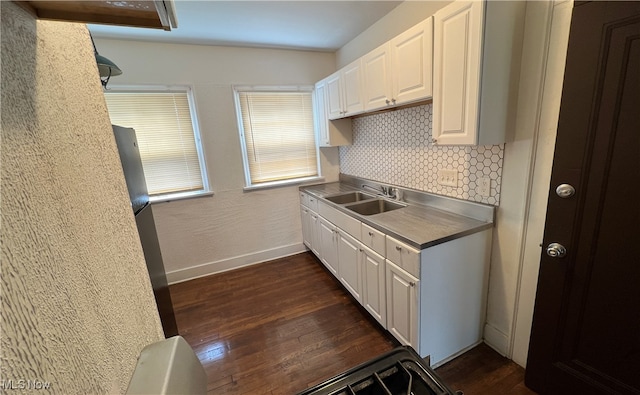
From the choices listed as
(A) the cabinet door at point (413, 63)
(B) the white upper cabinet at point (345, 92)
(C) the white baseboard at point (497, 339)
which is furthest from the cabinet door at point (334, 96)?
(C) the white baseboard at point (497, 339)

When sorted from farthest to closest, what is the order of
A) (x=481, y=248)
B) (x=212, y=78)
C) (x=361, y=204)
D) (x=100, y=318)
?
(x=212, y=78) → (x=361, y=204) → (x=481, y=248) → (x=100, y=318)

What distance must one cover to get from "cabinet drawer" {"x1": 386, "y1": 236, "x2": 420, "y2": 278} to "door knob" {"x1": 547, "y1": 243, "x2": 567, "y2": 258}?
63 cm

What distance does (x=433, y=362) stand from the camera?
1721 mm

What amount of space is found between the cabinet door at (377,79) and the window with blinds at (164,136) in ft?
6.14

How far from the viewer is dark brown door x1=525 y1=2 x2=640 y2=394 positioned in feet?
3.45

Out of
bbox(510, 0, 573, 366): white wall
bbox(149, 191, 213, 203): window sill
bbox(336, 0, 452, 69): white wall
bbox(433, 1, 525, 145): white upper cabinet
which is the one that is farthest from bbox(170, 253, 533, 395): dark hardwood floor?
bbox(336, 0, 452, 69): white wall

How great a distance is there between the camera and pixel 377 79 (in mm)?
2062

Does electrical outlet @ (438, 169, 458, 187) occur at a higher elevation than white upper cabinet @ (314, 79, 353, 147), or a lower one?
lower

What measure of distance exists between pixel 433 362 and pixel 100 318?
6.30ft

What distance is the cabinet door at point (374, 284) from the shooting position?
186 centimetres

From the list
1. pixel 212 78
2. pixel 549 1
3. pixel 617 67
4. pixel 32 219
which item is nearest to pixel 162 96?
pixel 212 78

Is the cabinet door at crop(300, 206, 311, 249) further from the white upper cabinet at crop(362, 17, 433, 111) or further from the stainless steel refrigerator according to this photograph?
the stainless steel refrigerator

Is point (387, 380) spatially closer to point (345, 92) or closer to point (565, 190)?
point (565, 190)

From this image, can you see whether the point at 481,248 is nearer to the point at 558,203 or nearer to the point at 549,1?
the point at 558,203
